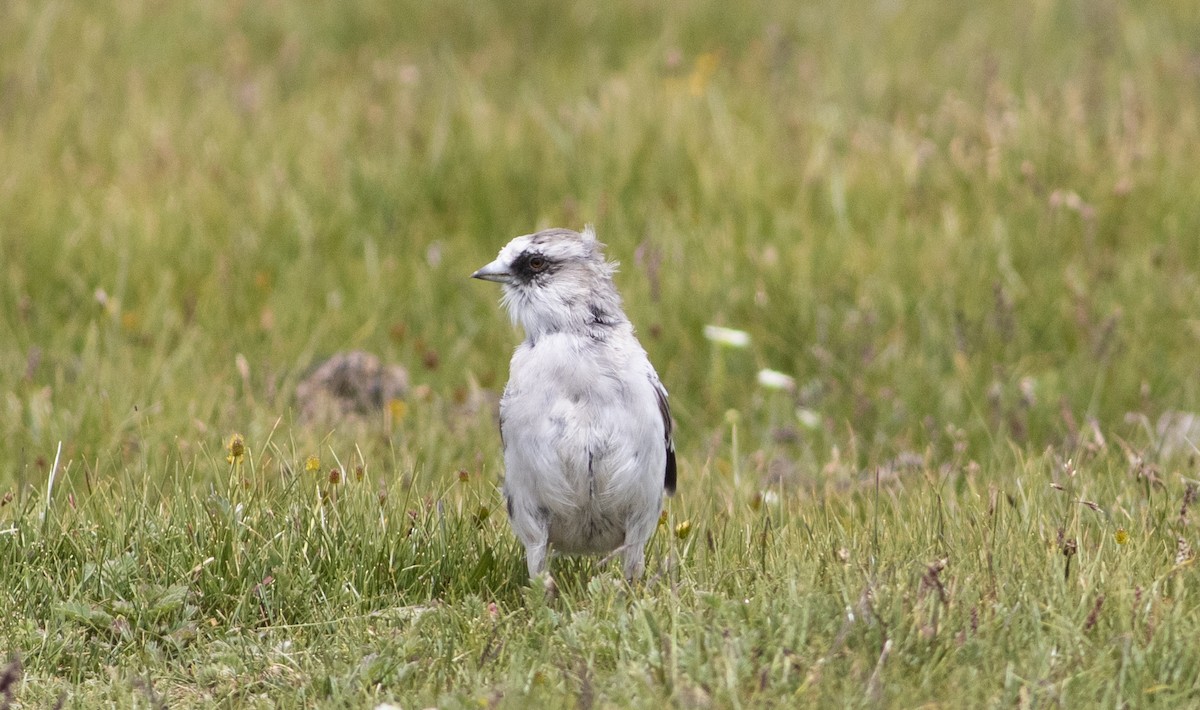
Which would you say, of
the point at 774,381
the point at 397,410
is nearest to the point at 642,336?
the point at 774,381

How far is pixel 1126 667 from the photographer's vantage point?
377 centimetres

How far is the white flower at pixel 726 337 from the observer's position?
7309 mm

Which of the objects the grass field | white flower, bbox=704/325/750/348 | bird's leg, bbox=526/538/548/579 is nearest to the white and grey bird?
bird's leg, bbox=526/538/548/579

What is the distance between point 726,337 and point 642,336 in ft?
1.66

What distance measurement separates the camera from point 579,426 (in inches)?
190

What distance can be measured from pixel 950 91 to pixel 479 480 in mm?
4806

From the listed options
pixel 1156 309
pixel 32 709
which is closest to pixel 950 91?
pixel 1156 309

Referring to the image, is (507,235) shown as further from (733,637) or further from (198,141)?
(733,637)

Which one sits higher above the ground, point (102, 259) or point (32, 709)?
point (102, 259)

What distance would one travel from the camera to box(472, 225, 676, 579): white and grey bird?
484 centimetres

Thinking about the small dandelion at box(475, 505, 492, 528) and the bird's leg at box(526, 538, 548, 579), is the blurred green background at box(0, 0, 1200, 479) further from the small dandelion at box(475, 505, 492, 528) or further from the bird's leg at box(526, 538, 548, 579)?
the bird's leg at box(526, 538, 548, 579)

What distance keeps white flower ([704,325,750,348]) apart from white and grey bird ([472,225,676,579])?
7.01 feet

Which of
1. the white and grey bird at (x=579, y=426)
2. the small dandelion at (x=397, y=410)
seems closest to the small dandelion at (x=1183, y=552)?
the white and grey bird at (x=579, y=426)

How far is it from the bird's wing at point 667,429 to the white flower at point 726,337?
1.74 metres
